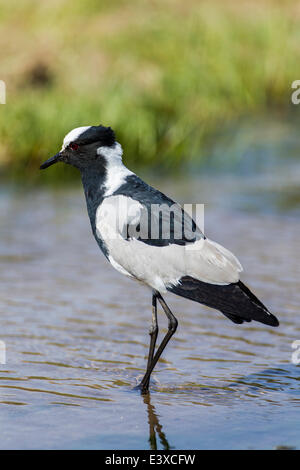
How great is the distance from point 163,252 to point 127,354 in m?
0.86

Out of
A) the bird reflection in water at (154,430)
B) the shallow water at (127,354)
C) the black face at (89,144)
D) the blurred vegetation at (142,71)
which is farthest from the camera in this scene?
the blurred vegetation at (142,71)

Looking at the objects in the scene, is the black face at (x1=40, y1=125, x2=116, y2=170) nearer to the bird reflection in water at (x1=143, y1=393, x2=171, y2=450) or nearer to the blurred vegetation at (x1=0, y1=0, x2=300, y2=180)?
the bird reflection in water at (x1=143, y1=393, x2=171, y2=450)

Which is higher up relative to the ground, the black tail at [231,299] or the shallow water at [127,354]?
the black tail at [231,299]

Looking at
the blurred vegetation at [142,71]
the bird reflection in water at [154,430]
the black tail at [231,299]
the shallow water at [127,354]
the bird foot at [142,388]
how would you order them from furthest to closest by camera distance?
1. the blurred vegetation at [142,71]
2. the bird foot at [142,388]
3. the black tail at [231,299]
4. the shallow water at [127,354]
5. the bird reflection in water at [154,430]

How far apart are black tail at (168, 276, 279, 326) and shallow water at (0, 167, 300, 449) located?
0.41 meters

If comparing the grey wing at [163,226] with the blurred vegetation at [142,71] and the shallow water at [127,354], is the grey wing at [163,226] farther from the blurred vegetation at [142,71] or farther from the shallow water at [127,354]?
the blurred vegetation at [142,71]

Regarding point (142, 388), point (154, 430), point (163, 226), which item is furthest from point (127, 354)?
point (154, 430)

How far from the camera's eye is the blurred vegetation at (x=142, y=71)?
33.4 feet

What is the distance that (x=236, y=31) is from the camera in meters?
13.4

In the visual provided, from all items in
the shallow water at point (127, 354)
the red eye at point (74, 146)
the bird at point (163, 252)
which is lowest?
the shallow water at point (127, 354)

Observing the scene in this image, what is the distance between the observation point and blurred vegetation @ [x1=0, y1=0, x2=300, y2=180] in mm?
10188

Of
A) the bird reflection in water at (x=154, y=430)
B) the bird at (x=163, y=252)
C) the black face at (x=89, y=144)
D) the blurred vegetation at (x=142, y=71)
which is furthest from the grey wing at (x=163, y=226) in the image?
the blurred vegetation at (x=142, y=71)

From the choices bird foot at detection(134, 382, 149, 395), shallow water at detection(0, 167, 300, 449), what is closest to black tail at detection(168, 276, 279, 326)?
shallow water at detection(0, 167, 300, 449)

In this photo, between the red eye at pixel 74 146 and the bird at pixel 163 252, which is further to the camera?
Answer: the red eye at pixel 74 146
